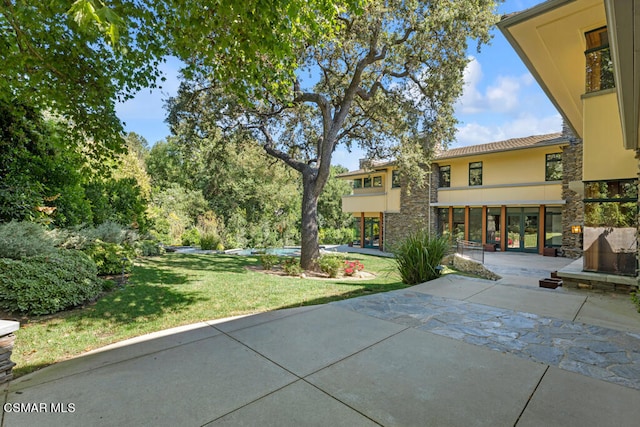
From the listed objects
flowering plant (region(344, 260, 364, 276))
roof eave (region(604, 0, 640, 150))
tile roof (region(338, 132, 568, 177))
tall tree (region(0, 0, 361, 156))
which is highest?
tile roof (region(338, 132, 568, 177))

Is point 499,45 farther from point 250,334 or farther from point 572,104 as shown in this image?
point 250,334

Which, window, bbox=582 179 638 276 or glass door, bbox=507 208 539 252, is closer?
window, bbox=582 179 638 276

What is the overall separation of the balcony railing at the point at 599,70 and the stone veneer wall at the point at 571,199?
9808 mm

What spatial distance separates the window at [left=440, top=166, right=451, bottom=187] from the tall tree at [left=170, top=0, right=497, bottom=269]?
6798 millimetres

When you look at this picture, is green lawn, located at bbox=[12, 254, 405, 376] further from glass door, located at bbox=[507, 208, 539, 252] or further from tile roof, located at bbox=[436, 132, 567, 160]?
glass door, located at bbox=[507, 208, 539, 252]

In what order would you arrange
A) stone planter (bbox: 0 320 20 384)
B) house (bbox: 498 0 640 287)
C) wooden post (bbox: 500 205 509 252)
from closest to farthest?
stone planter (bbox: 0 320 20 384)
house (bbox: 498 0 640 287)
wooden post (bbox: 500 205 509 252)

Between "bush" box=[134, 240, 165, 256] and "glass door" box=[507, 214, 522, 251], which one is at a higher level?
"glass door" box=[507, 214, 522, 251]

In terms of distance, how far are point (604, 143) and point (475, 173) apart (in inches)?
486

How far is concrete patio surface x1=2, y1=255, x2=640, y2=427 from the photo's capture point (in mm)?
2252

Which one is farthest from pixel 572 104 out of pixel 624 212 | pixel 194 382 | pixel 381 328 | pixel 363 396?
pixel 194 382

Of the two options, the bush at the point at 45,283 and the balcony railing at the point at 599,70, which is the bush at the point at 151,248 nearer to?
the bush at the point at 45,283

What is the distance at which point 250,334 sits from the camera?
3.86 meters

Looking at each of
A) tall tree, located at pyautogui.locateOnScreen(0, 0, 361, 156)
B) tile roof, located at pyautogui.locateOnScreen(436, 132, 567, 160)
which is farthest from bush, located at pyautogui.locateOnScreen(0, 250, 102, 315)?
tile roof, located at pyautogui.locateOnScreen(436, 132, 567, 160)

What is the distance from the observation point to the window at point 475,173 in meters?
17.9
